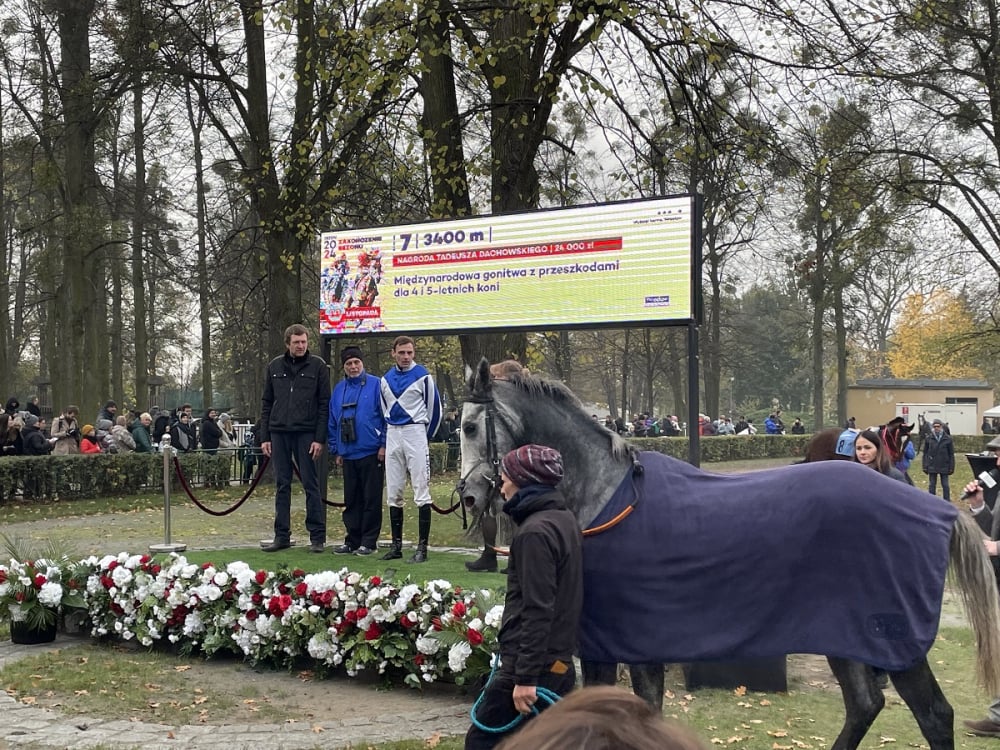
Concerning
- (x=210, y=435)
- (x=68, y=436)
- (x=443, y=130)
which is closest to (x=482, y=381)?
(x=443, y=130)

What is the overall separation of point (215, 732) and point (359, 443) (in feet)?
11.5

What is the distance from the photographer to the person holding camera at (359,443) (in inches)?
332

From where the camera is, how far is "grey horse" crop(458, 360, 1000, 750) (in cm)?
392

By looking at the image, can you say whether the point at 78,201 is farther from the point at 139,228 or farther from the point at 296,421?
the point at 296,421

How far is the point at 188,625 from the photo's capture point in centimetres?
688

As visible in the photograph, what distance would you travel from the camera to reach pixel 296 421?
870 centimetres

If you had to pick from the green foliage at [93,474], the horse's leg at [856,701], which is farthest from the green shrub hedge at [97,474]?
the horse's leg at [856,701]

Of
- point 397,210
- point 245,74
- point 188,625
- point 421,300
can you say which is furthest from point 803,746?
point 245,74

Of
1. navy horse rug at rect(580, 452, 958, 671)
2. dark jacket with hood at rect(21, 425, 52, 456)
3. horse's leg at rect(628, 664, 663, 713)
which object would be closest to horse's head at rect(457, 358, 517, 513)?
navy horse rug at rect(580, 452, 958, 671)

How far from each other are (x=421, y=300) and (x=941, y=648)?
6133 mm

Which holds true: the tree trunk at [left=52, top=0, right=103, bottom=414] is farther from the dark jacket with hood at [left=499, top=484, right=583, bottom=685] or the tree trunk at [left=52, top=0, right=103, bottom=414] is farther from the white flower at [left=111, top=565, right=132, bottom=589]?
the dark jacket with hood at [left=499, top=484, right=583, bottom=685]

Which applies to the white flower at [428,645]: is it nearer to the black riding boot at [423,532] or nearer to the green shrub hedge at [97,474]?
the black riding boot at [423,532]

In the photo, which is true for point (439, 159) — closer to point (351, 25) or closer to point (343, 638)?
point (351, 25)

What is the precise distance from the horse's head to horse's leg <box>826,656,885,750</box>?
70.0 inches
